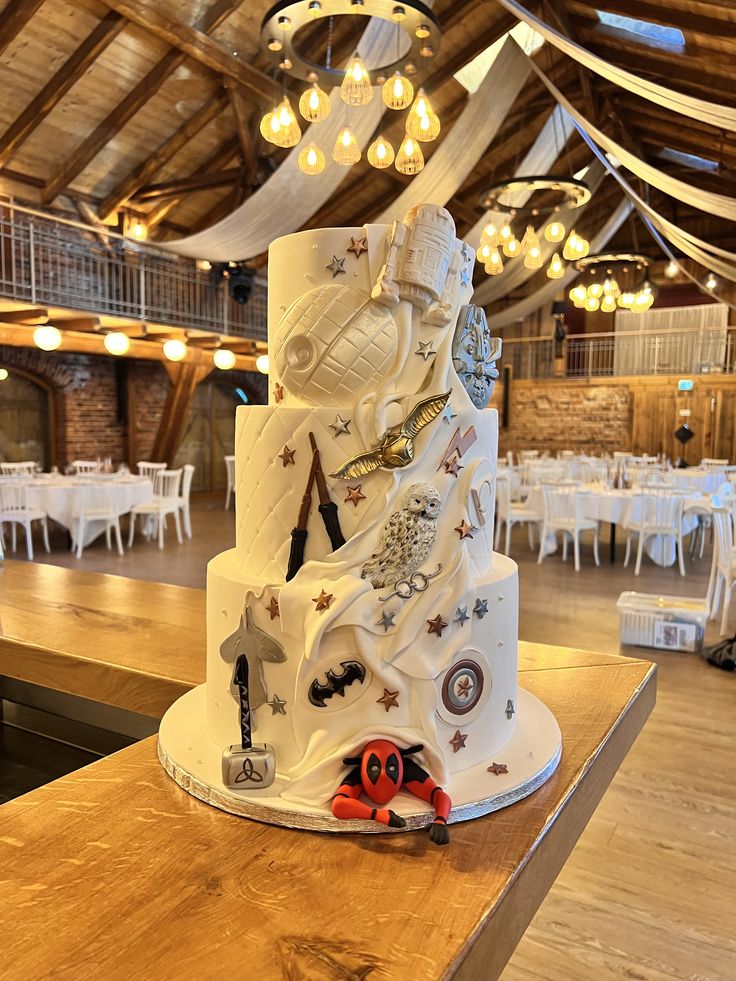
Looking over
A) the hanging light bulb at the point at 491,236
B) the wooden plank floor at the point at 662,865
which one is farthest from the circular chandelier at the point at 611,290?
the wooden plank floor at the point at 662,865

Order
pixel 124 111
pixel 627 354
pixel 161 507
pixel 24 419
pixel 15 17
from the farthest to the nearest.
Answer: pixel 627 354 → pixel 24 419 → pixel 124 111 → pixel 161 507 → pixel 15 17

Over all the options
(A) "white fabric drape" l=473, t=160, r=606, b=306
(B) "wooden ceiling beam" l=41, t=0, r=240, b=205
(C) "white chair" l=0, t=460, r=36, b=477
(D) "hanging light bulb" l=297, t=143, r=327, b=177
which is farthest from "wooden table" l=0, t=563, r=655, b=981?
(A) "white fabric drape" l=473, t=160, r=606, b=306

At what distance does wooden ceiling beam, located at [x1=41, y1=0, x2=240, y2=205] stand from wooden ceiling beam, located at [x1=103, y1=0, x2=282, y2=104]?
13cm

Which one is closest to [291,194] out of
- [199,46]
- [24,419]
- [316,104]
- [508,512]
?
[199,46]

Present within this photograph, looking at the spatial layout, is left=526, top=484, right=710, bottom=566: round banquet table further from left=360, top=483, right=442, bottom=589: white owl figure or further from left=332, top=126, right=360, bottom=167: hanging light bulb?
left=360, top=483, right=442, bottom=589: white owl figure

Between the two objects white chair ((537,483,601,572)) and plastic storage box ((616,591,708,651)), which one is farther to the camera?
white chair ((537,483,601,572))

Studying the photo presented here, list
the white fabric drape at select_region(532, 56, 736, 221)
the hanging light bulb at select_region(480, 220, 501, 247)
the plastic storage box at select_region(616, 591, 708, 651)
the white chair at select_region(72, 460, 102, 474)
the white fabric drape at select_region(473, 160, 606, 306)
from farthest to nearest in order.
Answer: the white fabric drape at select_region(473, 160, 606, 306)
the white chair at select_region(72, 460, 102, 474)
the hanging light bulb at select_region(480, 220, 501, 247)
the plastic storage box at select_region(616, 591, 708, 651)
the white fabric drape at select_region(532, 56, 736, 221)

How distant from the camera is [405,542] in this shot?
1.40 m

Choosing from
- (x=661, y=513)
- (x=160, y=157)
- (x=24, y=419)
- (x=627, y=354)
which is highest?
(x=160, y=157)

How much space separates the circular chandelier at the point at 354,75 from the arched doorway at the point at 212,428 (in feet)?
28.4

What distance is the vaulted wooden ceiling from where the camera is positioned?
7.43 meters

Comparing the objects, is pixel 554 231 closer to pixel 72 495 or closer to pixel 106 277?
pixel 72 495

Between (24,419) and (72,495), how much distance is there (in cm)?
393

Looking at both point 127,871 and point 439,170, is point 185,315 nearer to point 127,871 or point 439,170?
point 439,170
